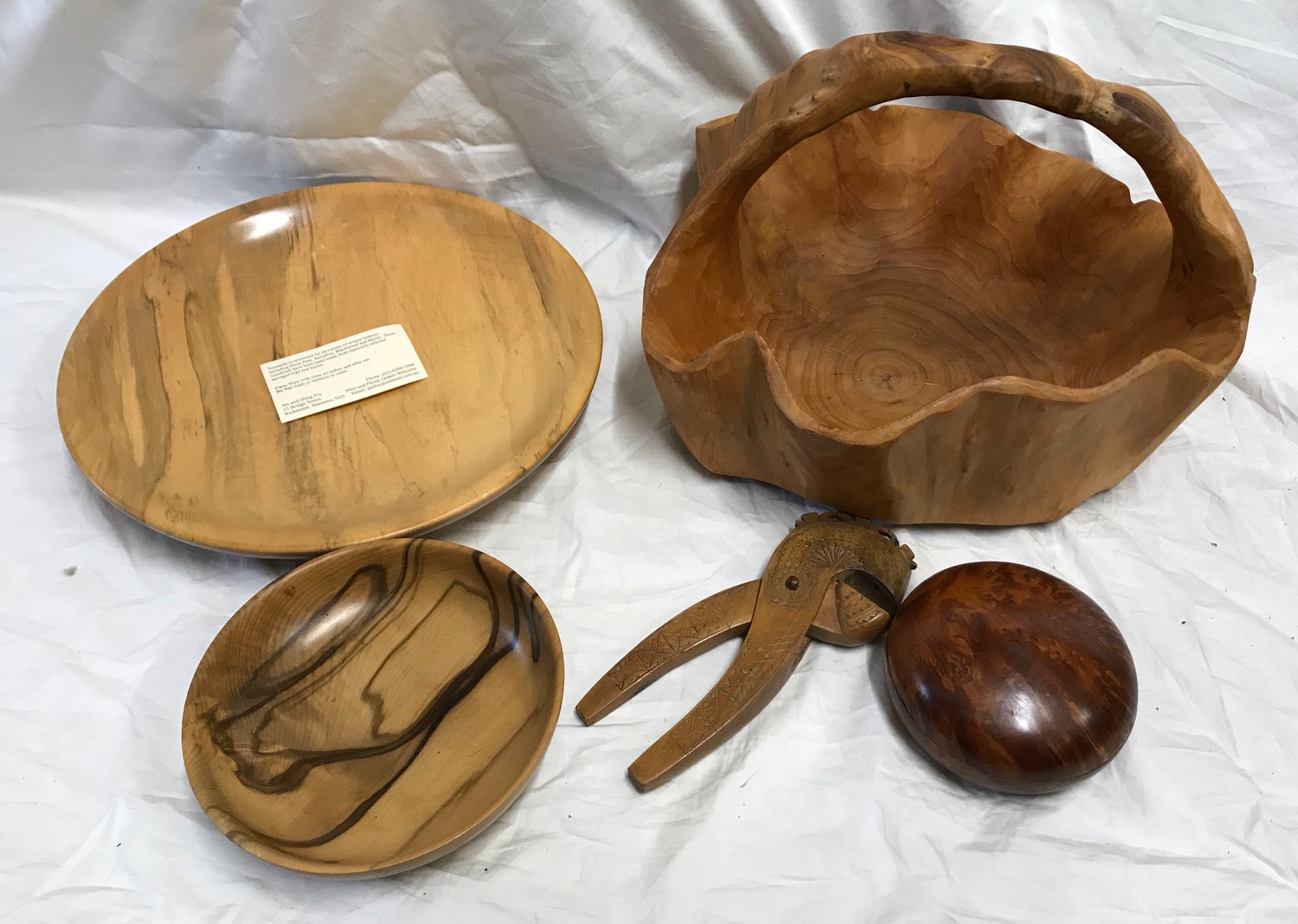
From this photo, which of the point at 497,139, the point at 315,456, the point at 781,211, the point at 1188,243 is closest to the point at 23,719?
the point at 315,456

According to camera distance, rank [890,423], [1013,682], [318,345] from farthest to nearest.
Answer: [318,345] < [890,423] < [1013,682]

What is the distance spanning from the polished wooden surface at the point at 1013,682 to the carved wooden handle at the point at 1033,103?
339 mm

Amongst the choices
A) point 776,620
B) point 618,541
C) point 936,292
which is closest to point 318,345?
point 618,541

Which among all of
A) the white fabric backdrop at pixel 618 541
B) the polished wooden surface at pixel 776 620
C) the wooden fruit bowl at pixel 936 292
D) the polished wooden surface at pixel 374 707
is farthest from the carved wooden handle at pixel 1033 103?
the polished wooden surface at pixel 374 707

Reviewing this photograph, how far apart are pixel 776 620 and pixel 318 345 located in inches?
24.5

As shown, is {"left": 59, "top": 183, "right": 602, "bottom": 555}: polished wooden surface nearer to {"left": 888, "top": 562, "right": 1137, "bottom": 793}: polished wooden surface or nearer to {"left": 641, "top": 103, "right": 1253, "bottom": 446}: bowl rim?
{"left": 641, "top": 103, "right": 1253, "bottom": 446}: bowl rim

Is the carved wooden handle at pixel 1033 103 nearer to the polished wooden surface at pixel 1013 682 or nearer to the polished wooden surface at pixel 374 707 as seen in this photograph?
the polished wooden surface at pixel 1013 682

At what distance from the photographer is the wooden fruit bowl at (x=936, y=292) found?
0.85m

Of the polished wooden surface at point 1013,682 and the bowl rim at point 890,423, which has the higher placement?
the bowl rim at point 890,423

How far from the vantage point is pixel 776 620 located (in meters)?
0.90

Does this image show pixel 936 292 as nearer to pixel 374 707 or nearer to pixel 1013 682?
pixel 1013 682

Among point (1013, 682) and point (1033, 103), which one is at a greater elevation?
point (1033, 103)

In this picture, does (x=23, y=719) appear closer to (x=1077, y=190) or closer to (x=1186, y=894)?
(x=1186, y=894)

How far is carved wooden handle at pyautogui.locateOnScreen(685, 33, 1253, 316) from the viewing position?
83 centimetres
